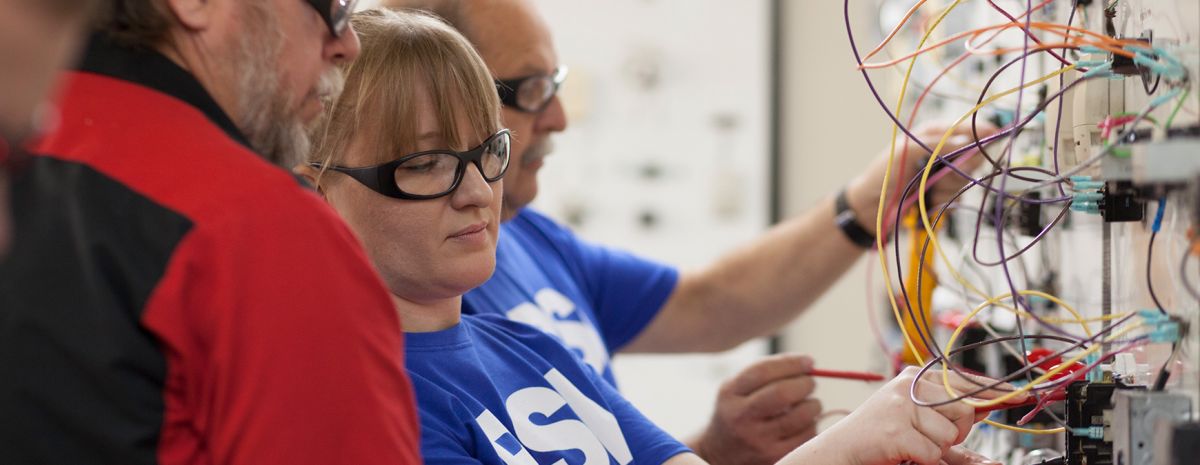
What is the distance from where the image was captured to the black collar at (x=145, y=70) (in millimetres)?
847

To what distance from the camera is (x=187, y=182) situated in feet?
2.61

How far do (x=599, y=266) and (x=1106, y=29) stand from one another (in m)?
1.00

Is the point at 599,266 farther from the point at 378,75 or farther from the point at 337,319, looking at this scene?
the point at 337,319

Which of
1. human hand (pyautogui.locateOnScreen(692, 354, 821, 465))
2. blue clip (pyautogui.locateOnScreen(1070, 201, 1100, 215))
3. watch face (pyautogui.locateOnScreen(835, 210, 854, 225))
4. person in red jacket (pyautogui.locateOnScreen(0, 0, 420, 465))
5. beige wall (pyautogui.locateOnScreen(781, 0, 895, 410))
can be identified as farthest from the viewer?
beige wall (pyautogui.locateOnScreen(781, 0, 895, 410))

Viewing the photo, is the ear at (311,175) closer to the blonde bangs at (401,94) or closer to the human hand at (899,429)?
the blonde bangs at (401,94)

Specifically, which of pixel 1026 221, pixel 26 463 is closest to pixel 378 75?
pixel 26 463

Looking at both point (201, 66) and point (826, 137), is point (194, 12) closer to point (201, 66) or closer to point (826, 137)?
point (201, 66)

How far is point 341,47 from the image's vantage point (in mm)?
981

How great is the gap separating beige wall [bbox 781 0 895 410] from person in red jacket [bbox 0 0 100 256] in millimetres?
3105

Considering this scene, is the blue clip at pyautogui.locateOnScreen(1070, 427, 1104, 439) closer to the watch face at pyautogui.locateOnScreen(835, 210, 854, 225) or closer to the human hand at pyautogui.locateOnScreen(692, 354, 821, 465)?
the human hand at pyautogui.locateOnScreen(692, 354, 821, 465)

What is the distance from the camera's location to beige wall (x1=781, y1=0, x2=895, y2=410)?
11.6 feet

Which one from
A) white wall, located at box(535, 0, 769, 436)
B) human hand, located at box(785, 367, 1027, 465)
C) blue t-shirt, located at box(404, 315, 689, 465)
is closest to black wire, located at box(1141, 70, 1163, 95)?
human hand, located at box(785, 367, 1027, 465)

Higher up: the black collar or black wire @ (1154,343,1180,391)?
the black collar

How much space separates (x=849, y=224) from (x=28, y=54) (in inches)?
59.6
